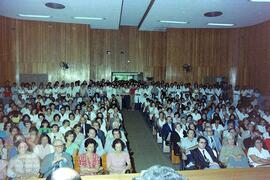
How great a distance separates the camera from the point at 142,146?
7.20m

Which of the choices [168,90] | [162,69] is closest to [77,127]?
[168,90]

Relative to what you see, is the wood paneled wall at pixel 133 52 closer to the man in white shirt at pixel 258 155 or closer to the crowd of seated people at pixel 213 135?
the crowd of seated people at pixel 213 135

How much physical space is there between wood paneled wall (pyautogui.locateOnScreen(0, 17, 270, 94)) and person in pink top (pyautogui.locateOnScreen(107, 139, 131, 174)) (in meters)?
10.5

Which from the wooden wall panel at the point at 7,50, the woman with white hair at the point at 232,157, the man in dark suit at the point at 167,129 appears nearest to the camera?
the woman with white hair at the point at 232,157

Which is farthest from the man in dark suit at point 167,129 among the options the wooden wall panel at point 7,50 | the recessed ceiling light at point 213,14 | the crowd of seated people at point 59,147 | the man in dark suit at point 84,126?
the wooden wall panel at point 7,50

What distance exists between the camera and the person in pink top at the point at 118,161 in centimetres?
451

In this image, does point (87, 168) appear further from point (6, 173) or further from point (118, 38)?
point (118, 38)

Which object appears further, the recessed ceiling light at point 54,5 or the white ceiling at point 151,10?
the recessed ceiling light at point 54,5

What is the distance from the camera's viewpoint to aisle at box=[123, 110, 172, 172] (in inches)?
242

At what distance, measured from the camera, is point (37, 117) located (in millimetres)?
7488

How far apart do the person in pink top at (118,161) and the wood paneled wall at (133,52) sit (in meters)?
10.5

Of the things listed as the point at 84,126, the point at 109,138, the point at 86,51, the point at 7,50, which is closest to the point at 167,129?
the point at 109,138

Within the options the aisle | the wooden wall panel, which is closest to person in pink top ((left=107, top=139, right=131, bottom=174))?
the aisle

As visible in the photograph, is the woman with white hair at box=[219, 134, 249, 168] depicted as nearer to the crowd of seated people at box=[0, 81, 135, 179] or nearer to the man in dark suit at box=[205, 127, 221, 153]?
the man in dark suit at box=[205, 127, 221, 153]
